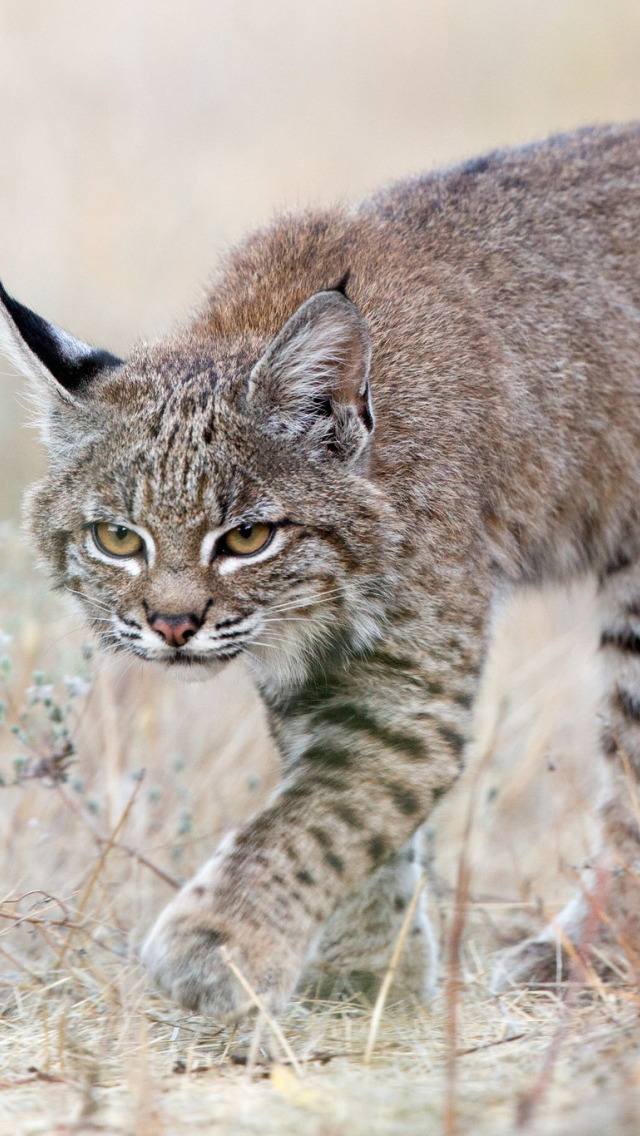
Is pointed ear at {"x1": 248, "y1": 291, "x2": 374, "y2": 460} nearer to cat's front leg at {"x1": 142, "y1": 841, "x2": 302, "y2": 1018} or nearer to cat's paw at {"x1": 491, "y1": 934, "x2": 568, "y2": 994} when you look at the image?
cat's front leg at {"x1": 142, "y1": 841, "x2": 302, "y2": 1018}

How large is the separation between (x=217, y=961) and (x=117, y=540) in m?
1.21

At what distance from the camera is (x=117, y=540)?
3820mm

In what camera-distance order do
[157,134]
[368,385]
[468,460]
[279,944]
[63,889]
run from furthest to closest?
[157,134], [63,889], [468,460], [368,385], [279,944]

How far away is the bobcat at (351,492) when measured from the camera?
3666mm

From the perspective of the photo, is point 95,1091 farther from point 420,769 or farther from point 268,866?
point 420,769

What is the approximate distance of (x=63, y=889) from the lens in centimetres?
469

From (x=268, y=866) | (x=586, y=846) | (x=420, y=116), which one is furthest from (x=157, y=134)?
(x=268, y=866)

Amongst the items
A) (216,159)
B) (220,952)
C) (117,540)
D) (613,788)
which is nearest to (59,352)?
(117,540)

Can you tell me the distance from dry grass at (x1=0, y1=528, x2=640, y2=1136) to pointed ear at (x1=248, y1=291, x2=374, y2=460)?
1190mm

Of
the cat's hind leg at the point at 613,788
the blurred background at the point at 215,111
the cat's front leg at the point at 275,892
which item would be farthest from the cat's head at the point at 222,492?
the blurred background at the point at 215,111

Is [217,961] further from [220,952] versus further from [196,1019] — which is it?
[196,1019]

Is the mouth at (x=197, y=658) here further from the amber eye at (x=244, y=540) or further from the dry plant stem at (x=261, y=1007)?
the dry plant stem at (x=261, y=1007)

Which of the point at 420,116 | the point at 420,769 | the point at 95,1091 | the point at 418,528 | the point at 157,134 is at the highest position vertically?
the point at 420,116

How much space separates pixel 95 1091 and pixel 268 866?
2.67 ft
